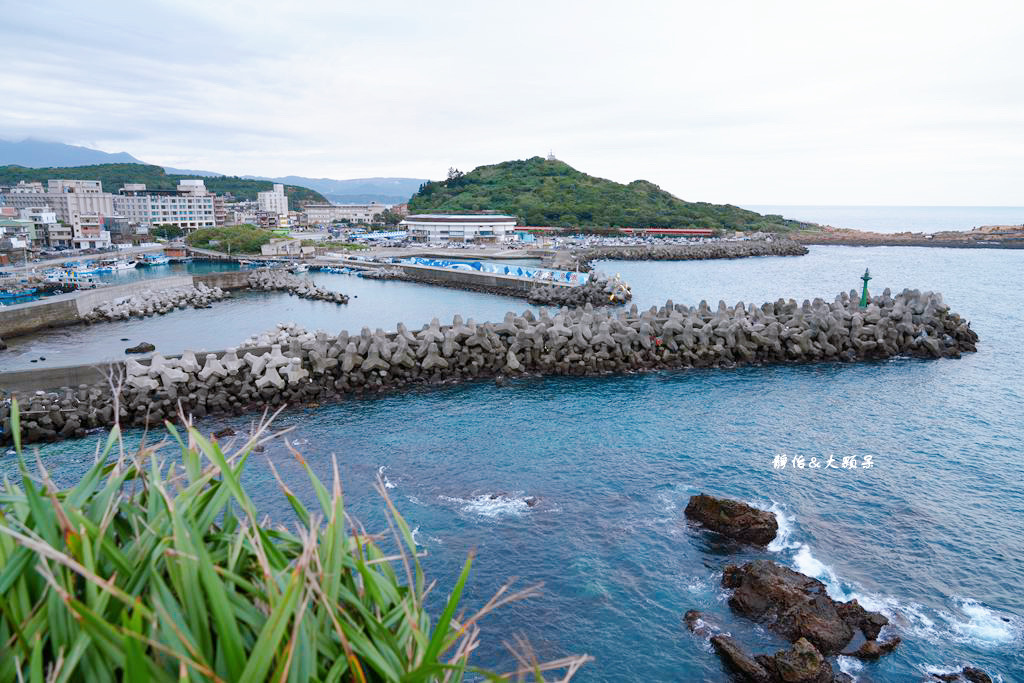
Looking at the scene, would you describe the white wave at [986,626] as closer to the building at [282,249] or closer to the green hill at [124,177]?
the building at [282,249]

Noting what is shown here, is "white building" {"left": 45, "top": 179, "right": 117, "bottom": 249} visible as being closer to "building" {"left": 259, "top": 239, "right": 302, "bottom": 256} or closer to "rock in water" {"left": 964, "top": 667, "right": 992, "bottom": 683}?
"building" {"left": 259, "top": 239, "right": 302, "bottom": 256}

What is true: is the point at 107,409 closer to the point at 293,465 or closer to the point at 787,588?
the point at 293,465

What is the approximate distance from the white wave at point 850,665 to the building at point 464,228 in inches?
3328

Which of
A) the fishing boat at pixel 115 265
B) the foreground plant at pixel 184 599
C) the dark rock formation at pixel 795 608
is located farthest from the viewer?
the fishing boat at pixel 115 265

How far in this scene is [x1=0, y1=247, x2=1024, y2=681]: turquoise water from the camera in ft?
31.9

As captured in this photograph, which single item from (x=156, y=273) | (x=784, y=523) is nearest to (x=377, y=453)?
(x=784, y=523)

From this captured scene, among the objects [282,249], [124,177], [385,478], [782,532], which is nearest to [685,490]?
[782,532]

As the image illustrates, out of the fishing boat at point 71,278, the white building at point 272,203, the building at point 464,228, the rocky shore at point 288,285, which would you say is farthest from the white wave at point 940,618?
the white building at point 272,203

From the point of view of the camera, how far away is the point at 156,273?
66.2 metres

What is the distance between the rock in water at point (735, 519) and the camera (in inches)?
470

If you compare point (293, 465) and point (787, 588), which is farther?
point (293, 465)

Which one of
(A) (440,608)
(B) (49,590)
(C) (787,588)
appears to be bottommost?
(A) (440,608)

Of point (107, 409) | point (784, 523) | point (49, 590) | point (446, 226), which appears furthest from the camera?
point (446, 226)

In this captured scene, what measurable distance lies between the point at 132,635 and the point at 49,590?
675 mm
